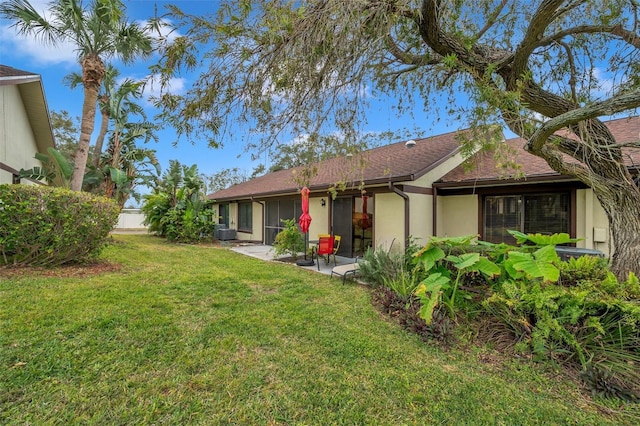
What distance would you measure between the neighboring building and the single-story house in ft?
28.7

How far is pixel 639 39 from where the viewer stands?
15.8ft

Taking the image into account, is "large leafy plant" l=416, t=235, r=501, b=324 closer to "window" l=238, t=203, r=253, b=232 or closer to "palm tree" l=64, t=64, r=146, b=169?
"window" l=238, t=203, r=253, b=232

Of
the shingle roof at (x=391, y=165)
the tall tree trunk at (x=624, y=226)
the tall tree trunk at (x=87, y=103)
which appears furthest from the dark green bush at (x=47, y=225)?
the tall tree trunk at (x=624, y=226)

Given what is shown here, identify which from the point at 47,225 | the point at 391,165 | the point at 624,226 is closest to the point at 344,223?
the point at 391,165

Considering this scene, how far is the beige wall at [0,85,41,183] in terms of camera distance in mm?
8688

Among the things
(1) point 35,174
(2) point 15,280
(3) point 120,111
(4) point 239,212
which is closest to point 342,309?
(2) point 15,280

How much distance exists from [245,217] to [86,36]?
9.78 metres

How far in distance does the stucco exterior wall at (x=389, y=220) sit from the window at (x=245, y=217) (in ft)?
28.5

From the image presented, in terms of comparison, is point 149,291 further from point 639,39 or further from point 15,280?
point 639,39

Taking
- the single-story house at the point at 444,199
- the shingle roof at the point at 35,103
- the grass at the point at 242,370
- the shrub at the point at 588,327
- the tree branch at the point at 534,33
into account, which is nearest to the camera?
the grass at the point at 242,370

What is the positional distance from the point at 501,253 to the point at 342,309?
2.77 meters

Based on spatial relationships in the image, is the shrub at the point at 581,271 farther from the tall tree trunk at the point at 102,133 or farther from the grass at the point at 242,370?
the tall tree trunk at the point at 102,133

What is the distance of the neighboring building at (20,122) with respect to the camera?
8.62 m

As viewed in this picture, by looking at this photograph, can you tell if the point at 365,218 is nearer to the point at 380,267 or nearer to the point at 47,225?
the point at 380,267
